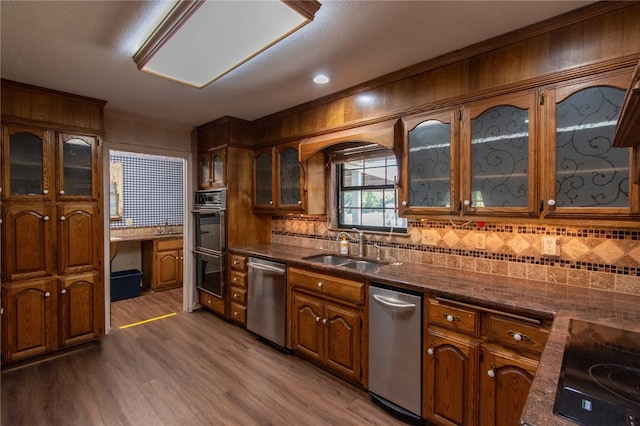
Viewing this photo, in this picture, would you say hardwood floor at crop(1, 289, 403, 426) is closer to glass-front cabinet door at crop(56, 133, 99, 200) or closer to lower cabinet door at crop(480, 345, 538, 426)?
lower cabinet door at crop(480, 345, 538, 426)

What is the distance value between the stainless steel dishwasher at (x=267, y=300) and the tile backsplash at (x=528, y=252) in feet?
3.06

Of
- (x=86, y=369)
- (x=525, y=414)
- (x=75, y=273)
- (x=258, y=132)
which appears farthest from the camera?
(x=258, y=132)

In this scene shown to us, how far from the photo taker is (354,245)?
10.3ft

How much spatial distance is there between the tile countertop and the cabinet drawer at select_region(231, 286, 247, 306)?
4.04ft

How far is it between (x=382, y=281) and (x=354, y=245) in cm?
98

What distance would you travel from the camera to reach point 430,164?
2.24 metres

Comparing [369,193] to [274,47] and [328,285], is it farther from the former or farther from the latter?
[274,47]

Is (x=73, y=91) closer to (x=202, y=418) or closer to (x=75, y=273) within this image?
(x=75, y=273)

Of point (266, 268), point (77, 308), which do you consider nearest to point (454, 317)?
point (266, 268)

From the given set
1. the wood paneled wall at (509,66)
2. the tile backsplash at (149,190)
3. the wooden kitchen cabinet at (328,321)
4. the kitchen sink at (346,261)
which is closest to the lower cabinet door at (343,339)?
the wooden kitchen cabinet at (328,321)

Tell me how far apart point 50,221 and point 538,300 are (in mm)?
3821

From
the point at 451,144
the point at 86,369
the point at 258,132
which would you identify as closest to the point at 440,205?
the point at 451,144

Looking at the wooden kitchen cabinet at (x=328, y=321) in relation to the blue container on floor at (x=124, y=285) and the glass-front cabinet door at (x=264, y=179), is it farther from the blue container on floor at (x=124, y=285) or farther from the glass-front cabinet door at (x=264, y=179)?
the blue container on floor at (x=124, y=285)

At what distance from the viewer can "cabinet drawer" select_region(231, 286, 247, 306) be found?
3.45m
